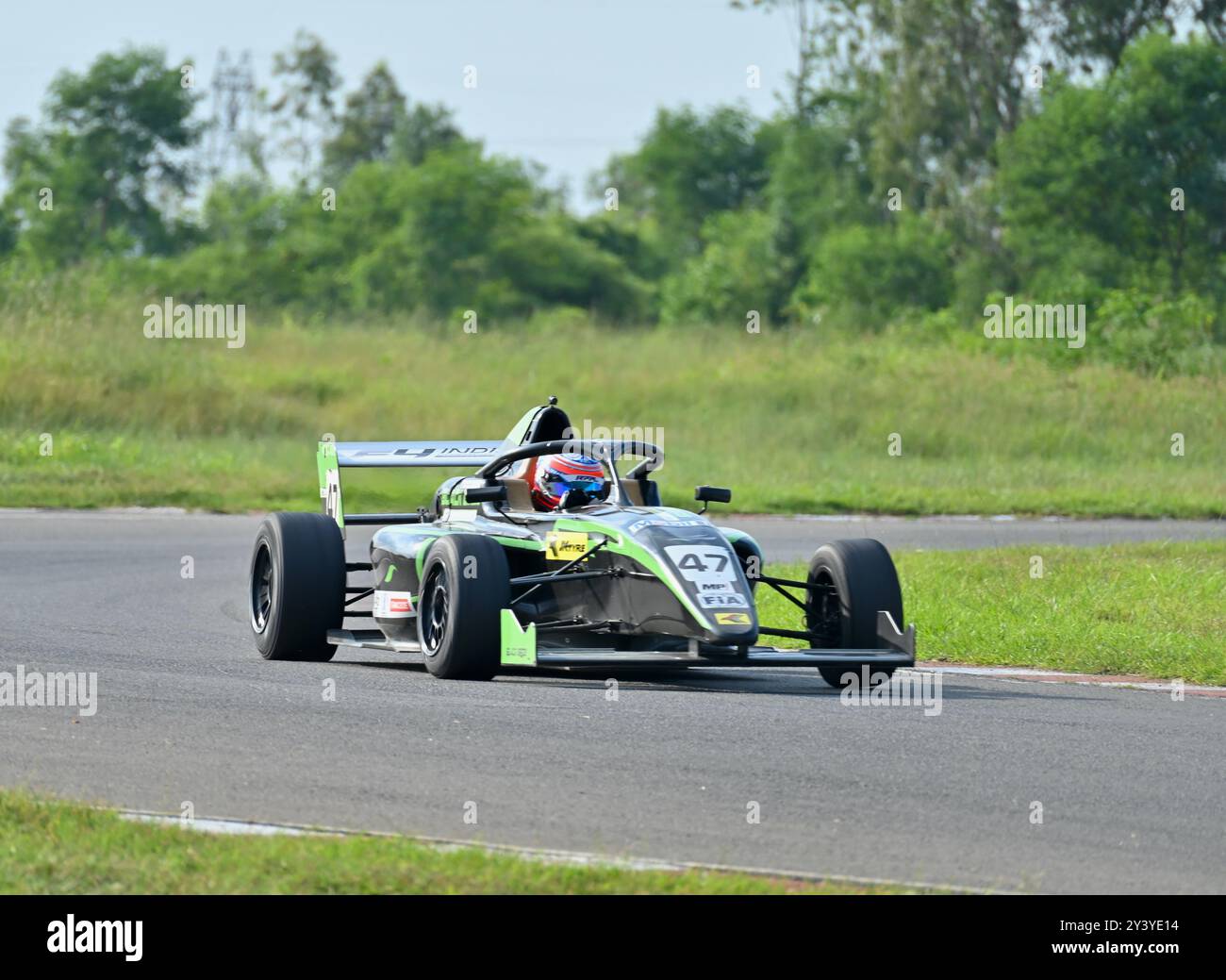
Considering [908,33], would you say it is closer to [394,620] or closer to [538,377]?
[538,377]

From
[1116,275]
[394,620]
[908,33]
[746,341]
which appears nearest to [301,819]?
[394,620]

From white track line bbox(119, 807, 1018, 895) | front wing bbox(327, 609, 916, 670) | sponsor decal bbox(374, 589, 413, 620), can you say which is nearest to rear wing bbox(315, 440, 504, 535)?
sponsor decal bbox(374, 589, 413, 620)

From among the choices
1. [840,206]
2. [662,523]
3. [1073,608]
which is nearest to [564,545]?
[662,523]

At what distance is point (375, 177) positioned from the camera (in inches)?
2222

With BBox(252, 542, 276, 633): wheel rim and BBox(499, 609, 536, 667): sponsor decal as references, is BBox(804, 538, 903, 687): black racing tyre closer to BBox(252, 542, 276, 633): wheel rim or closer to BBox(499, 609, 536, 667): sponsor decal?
BBox(499, 609, 536, 667): sponsor decal

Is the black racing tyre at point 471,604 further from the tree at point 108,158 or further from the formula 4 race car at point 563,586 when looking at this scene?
the tree at point 108,158

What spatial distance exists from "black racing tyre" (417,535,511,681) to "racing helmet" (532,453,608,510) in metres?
1.02

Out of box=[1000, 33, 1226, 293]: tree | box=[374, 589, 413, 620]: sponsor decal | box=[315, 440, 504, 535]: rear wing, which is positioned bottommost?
box=[374, 589, 413, 620]: sponsor decal

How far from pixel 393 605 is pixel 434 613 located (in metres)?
0.77

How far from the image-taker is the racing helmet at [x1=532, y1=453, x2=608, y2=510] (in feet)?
36.5

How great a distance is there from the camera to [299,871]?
5.73 metres

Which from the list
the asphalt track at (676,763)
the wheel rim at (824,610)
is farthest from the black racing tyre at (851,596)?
the asphalt track at (676,763)

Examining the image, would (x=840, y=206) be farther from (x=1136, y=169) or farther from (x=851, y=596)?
(x=851, y=596)

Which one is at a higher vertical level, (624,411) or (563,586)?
(624,411)
